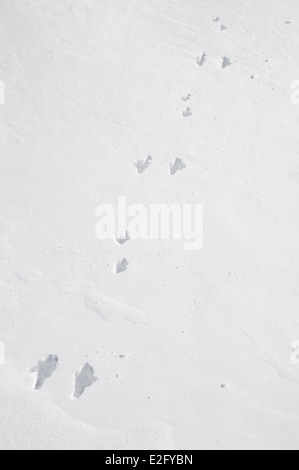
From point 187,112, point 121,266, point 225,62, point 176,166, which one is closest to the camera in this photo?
point 121,266

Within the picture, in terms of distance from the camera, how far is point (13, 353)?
10.6 ft

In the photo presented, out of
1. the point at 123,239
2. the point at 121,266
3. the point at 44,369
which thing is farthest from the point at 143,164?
the point at 44,369

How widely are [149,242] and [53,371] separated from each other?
53.2 inches

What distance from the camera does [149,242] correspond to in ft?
13.0

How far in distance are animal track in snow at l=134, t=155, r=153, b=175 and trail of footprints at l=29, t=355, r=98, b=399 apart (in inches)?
83.0

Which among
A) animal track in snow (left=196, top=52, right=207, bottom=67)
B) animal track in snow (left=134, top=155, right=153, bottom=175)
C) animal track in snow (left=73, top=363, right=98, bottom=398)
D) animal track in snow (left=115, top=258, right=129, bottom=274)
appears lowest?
animal track in snow (left=73, top=363, right=98, bottom=398)

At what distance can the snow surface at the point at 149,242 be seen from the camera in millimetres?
2951

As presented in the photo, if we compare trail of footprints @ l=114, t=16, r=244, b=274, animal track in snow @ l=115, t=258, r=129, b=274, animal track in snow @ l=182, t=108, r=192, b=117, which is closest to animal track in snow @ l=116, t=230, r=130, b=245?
trail of footprints @ l=114, t=16, r=244, b=274

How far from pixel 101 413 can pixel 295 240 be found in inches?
84.4

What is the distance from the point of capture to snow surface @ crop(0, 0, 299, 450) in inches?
116

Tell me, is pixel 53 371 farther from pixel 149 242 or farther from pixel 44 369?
pixel 149 242

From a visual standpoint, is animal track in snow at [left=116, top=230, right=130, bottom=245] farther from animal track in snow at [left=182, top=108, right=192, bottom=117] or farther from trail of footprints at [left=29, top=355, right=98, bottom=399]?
animal track in snow at [left=182, top=108, right=192, bottom=117]

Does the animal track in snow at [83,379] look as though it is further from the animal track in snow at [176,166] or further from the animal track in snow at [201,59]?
the animal track in snow at [201,59]

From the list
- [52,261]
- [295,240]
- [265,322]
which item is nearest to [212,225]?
[295,240]
